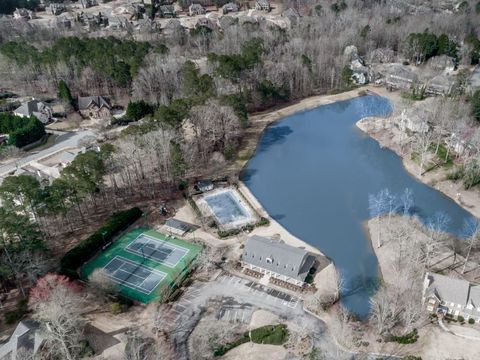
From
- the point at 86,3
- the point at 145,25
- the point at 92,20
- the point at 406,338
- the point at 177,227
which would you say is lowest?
the point at 406,338

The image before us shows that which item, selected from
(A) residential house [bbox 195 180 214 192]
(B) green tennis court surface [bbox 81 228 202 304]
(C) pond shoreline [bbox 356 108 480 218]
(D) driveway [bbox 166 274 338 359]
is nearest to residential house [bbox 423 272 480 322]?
(D) driveway [bbox 166 274 338 359]

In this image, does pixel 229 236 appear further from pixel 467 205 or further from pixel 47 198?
pixel 467 205

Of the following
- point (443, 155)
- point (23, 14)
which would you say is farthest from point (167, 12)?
point (443, 155)

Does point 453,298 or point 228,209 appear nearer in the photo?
point 453,298

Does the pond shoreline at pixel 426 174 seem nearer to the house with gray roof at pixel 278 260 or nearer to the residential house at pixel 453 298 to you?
the residential house at pixel 453 298

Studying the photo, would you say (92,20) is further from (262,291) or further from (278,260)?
(262,291)

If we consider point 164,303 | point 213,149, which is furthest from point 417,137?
point 164,303

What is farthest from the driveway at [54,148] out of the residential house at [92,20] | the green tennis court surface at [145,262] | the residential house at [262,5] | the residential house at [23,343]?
the residential house at [262,5]
